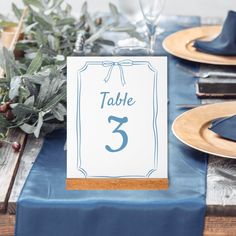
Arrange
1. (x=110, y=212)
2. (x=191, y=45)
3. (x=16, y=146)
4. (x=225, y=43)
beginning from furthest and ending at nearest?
(x=191, y=45)
(x=225, y=43)
(x=16, y=146)
(x=110, y=212)

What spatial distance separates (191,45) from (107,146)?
88 cm

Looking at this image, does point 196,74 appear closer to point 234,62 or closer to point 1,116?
point 234,62

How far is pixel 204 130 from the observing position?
141 centimetres

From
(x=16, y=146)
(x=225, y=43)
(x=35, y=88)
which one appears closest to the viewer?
(x=16, y=146)

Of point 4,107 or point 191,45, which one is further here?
point 191,45

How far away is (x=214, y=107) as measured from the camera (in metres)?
1.53

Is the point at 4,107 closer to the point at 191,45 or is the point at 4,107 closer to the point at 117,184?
the point at 117,184

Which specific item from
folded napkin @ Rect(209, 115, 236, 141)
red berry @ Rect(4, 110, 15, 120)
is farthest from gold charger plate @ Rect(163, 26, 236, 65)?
red berry @ Rect(4, 110, 15, 120)

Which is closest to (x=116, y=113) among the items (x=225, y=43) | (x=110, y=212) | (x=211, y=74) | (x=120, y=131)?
(x=120, y=131)

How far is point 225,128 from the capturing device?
139 cm

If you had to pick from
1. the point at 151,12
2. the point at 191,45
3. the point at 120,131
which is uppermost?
the point at 120,131

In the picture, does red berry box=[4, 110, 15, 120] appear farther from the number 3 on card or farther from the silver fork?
the silver fork

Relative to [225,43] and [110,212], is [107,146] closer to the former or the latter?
[110,212]

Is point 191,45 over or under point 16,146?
under
